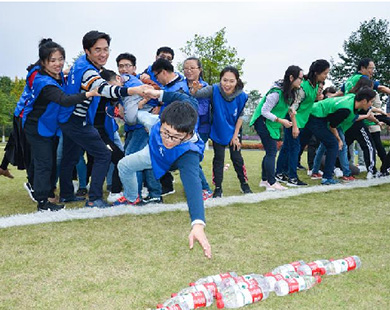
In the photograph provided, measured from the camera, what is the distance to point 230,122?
218 inches

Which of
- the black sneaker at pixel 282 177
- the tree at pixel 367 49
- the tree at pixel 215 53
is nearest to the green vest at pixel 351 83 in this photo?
the black sneaker at pixel 282 177

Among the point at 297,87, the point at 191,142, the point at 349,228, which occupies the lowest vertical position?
the point at 349,228

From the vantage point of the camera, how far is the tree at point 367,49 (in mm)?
46031

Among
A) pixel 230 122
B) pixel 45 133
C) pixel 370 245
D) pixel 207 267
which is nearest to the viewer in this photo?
pixel 207 267

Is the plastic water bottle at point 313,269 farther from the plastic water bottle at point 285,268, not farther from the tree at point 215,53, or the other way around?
the tree at point 215,53

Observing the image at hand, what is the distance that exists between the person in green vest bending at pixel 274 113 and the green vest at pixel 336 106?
1.94 ft

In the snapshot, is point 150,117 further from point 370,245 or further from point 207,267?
point 370,245

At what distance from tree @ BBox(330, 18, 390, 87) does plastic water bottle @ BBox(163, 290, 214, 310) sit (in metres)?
48.3

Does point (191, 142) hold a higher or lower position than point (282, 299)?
higher

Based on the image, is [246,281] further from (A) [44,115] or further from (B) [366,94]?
(B) [366,94]

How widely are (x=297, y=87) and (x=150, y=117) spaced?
9.48 ft

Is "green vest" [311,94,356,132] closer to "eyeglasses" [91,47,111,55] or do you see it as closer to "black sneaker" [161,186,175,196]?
"black sneaker" [161,186,175,196]

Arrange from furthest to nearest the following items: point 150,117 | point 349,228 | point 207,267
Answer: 1. point 150,117
2. point 349,228
3. point 207,267

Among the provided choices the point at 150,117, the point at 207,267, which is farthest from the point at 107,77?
the point at 207,267
